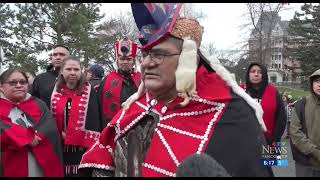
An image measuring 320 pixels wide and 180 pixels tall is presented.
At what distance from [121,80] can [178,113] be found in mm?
3461

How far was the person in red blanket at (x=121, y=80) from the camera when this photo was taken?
6.23 metres

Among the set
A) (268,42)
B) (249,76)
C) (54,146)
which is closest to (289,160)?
(249,76)

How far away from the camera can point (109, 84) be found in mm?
6332

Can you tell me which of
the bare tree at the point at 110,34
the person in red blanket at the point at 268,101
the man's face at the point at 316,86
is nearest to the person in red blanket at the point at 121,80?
the person in red blanket at the point at 268,101

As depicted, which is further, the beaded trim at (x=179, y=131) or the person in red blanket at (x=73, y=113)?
the person in red blanket at (x=73, y=113)

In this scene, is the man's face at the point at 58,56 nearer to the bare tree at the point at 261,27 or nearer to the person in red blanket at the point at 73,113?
the person in red blanket at the point at 73,113

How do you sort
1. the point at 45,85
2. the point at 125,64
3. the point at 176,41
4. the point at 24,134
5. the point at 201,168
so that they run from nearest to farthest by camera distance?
the point at 201,168, the point at 176,41, the point at 24,134, the point at 45,85, the point at 125,64

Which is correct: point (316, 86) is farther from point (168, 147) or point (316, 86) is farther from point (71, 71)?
point (168, 147)

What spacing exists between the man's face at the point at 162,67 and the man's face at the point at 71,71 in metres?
2.70

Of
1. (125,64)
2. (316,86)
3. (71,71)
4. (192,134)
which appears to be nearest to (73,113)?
(71,71)

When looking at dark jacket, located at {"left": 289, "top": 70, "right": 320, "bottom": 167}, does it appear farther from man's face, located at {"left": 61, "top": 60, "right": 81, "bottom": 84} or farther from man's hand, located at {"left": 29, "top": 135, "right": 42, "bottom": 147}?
man's hand, located at {"left": 29, "top": 135, "right": 42, "bottom": 147}

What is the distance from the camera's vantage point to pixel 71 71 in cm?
548

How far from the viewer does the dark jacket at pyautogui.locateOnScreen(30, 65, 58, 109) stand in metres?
5.73

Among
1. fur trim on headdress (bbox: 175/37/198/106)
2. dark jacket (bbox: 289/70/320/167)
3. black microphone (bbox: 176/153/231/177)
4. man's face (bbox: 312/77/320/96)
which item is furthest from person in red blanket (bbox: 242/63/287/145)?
black microphone (bbox: 176/153/231/177)
